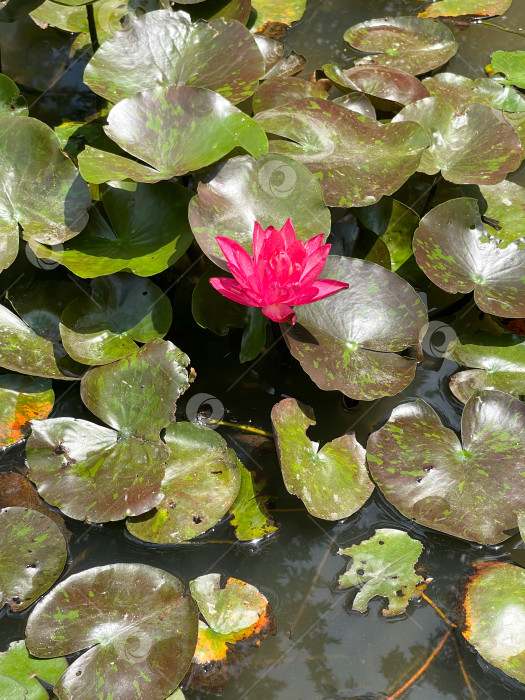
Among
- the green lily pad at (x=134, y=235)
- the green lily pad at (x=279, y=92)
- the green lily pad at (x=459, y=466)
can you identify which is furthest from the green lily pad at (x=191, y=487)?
the green lily pad at (x=279, y=92)

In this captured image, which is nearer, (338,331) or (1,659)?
(1,659)

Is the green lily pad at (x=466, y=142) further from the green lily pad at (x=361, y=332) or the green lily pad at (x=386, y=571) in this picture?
the green lily pad at (x=386, y=571)

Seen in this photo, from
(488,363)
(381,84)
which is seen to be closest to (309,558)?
(488,363)

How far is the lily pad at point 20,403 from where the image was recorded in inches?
89.8

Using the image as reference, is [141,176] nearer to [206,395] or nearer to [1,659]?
[206,395]

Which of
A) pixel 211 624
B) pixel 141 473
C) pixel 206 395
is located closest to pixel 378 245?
pixel 206 395

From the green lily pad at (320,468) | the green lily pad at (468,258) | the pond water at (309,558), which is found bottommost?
the pond water at (309,558)

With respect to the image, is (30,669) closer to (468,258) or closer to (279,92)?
(468,258)

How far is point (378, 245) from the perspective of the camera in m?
2.54

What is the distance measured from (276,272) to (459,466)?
2.92ft

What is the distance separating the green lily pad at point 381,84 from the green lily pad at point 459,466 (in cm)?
160

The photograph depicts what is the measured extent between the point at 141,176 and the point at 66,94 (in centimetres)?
161

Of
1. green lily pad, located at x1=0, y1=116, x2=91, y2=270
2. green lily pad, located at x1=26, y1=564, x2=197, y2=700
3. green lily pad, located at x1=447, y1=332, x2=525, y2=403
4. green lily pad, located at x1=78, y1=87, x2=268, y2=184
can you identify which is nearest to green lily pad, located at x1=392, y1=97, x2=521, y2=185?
green lily pad, located at x1=447, y1=332, x2=525, y2=403

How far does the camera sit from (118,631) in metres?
1.82
